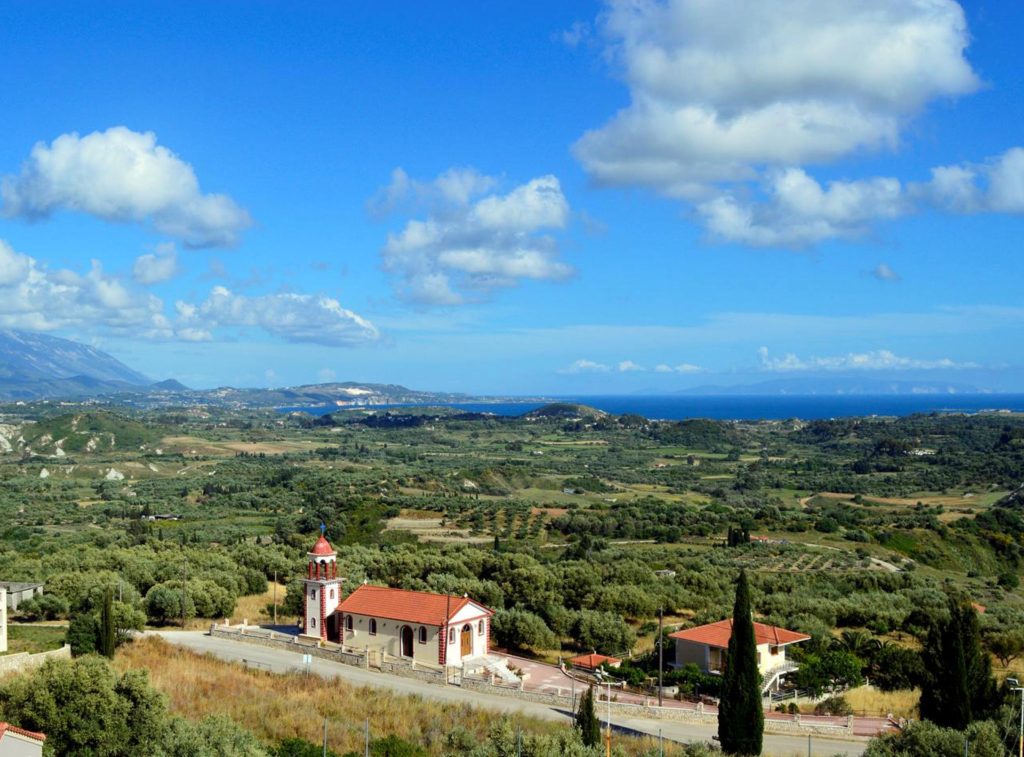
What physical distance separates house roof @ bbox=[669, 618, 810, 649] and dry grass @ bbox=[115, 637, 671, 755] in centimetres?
887

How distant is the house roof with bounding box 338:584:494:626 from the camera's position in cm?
3744

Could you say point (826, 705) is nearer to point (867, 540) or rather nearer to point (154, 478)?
point (867, 540)

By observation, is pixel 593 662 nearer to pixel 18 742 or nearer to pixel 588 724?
pixel 588 724

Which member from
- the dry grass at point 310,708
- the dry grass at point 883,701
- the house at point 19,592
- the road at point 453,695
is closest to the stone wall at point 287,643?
the road at point 453,695

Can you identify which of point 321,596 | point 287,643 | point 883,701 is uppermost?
point 321,596

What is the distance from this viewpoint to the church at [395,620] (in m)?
37.3

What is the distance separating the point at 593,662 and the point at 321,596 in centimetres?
1158

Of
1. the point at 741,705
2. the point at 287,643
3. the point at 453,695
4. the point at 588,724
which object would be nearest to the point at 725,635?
the point at 741,705

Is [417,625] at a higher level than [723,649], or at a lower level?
higher

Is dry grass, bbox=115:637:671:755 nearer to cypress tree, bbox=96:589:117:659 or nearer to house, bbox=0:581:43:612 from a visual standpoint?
cypress tree, bbox=96:589:117:659

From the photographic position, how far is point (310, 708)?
98.8 feet

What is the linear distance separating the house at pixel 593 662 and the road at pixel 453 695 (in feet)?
15.7

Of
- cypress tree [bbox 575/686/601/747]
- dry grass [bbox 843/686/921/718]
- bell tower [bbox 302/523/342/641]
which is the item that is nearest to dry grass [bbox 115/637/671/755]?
cypress tree [bbox 575/686/601/747]

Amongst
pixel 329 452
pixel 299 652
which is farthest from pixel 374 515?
pixel 329 452
